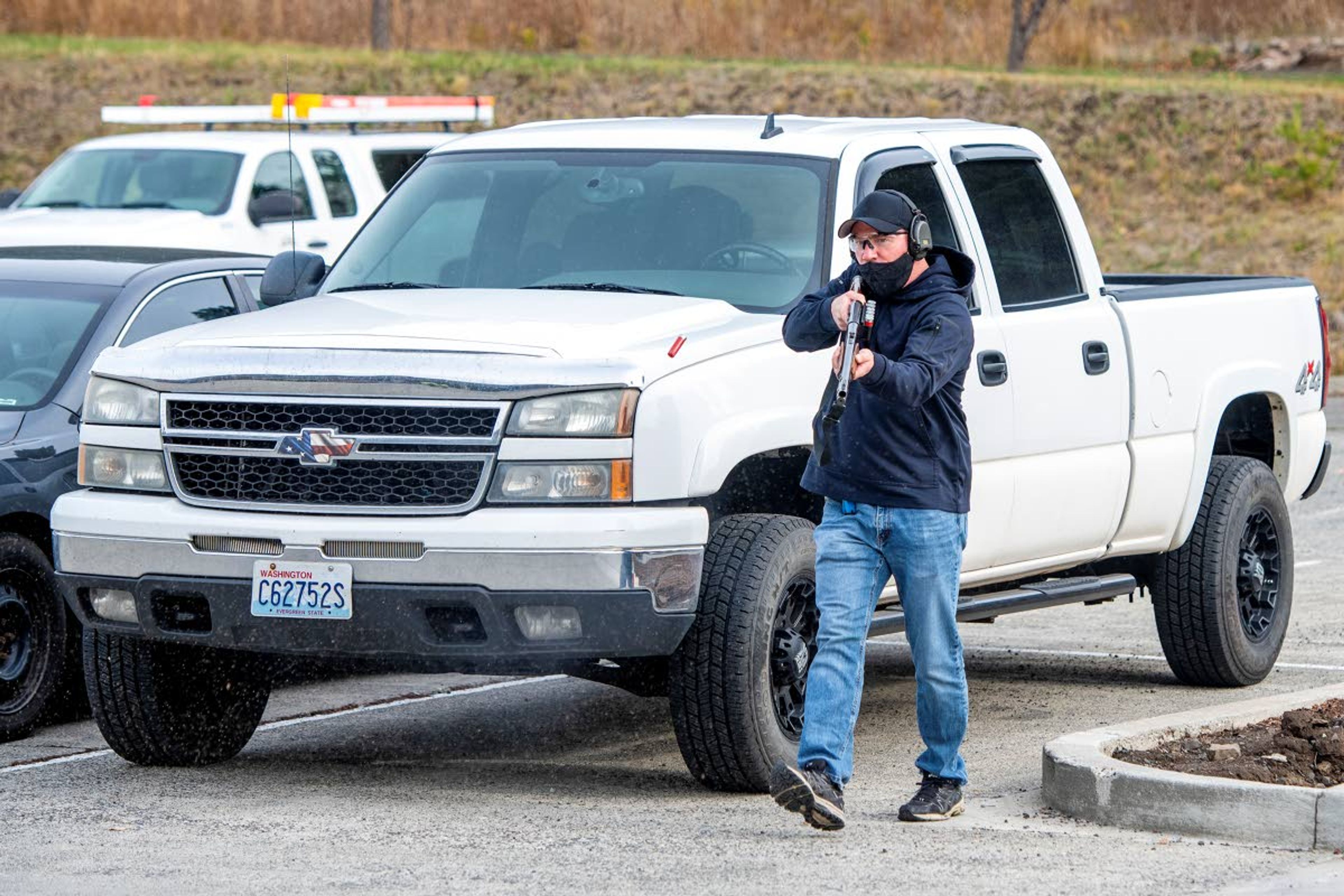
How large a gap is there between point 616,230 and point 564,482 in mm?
1525

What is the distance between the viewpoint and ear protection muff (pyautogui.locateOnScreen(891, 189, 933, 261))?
6.57 metres

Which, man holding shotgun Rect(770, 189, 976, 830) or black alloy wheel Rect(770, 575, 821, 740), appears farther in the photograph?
black alloy wheel Rect(770, 575, 821, 740)

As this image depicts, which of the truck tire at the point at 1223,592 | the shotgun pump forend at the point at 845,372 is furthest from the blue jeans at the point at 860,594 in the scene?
the truck tire at the point at 1223,592

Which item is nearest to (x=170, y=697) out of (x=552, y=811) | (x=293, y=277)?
(x=552, y=811)

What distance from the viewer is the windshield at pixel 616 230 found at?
775 cm

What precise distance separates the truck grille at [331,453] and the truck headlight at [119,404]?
0.08m

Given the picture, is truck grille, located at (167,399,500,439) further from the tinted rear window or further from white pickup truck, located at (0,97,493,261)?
the tinted rear window

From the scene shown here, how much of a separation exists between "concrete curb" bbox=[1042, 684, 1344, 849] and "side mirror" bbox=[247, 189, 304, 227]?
9.12 metres

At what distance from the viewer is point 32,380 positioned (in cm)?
882

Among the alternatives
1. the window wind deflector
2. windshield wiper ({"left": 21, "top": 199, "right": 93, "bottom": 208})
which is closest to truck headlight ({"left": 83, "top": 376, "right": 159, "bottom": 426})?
the window wind deflector

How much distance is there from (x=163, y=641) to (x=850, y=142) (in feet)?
9.12

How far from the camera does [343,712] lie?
8.98 metres

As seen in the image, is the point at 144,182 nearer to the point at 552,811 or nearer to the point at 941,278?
the point at 552,811

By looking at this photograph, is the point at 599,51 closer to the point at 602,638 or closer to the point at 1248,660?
the point at 1248,660
